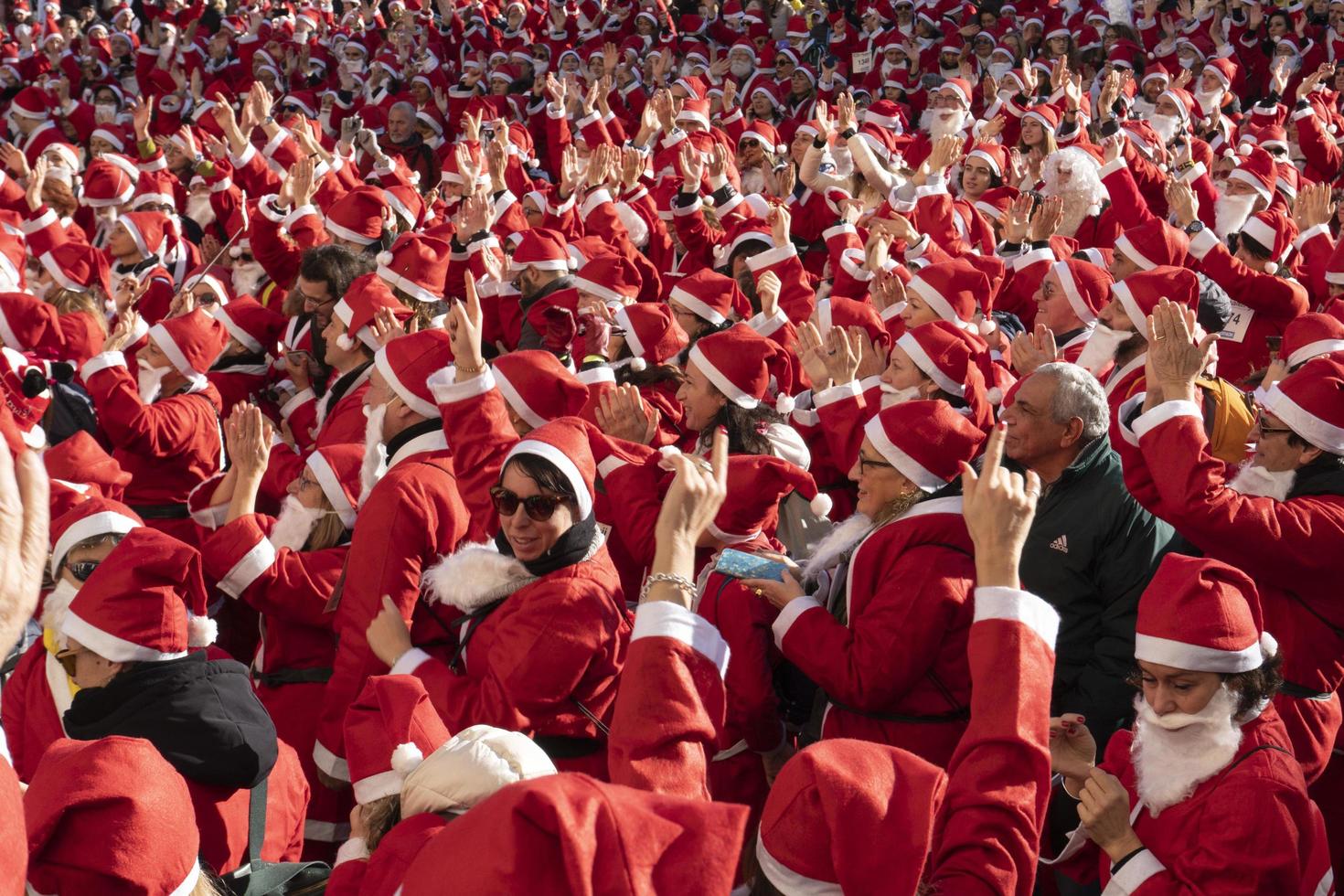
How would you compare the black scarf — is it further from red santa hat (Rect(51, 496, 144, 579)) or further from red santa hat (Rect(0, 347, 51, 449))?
red santa hat (Rect(0, 347, 51, 449))

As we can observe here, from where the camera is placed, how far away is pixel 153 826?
7.20ft

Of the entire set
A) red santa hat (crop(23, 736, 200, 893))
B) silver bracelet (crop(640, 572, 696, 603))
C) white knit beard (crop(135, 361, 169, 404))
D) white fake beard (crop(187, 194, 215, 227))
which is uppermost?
silver bracelet (crop(640, 572, 696, 603))

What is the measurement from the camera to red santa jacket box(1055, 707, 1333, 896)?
8.70 ft

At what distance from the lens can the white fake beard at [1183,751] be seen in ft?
9.37

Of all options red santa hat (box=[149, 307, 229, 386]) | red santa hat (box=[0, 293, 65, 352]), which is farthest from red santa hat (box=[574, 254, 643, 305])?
red santa hat (box=[0, 293, 65, 352])

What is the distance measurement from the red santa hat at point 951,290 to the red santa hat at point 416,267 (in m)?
2.19

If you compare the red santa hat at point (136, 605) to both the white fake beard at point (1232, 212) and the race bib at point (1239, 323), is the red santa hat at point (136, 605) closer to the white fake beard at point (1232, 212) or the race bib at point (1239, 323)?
the race bib at point (1239, 323)

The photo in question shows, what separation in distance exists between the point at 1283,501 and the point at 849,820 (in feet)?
7.02

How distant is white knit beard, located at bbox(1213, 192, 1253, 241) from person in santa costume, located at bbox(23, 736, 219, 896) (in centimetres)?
794

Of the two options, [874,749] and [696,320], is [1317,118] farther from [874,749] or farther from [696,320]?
[874,749]

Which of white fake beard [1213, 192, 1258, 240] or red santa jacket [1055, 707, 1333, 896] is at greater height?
red santa jacket [1055, 707, 1333, 896]

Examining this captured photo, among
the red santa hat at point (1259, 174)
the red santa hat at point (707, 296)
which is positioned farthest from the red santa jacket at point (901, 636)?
the red santa hat at point (1259, 174)

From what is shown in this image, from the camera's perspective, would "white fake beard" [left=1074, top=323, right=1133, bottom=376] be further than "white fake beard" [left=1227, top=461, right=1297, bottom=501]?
Yes

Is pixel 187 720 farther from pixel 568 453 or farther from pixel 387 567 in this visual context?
pixel 568 453
